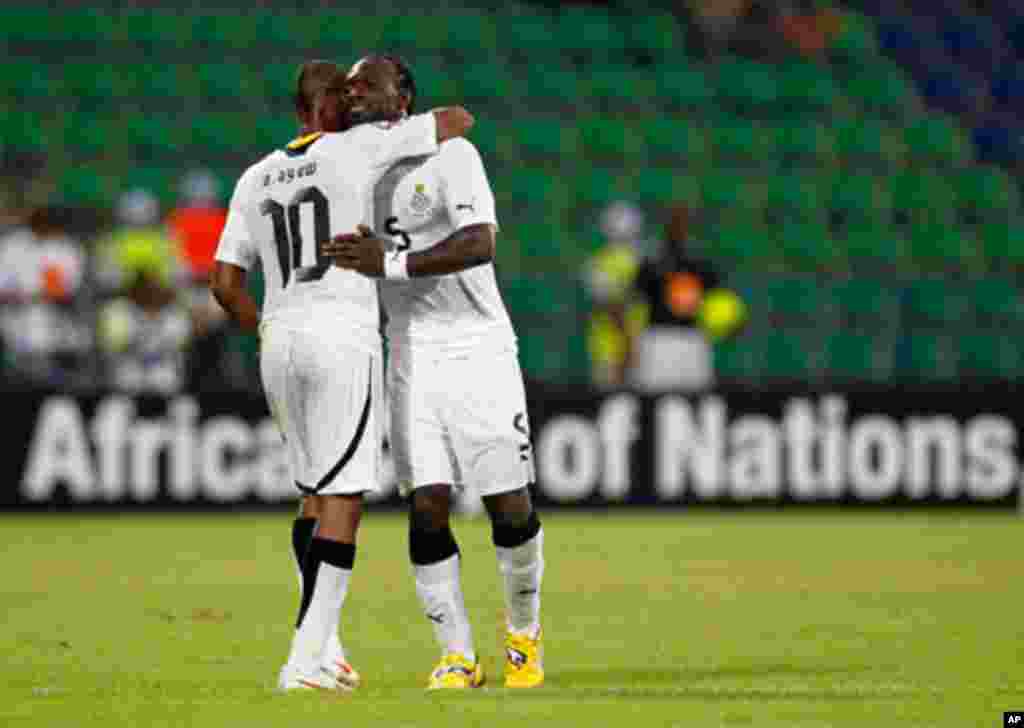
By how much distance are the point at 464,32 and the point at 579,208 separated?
258 cm

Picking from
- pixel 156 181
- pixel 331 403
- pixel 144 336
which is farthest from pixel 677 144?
pixel 331 403

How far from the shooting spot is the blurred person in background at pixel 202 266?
18.1 m

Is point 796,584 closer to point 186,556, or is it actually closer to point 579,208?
point 186,556

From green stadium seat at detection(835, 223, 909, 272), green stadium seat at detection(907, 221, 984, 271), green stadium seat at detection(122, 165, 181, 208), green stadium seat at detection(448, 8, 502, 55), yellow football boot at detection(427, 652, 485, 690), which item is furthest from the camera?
green stadium seat at detection(448, 8, 502, 55)

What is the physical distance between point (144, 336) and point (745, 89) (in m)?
6.67

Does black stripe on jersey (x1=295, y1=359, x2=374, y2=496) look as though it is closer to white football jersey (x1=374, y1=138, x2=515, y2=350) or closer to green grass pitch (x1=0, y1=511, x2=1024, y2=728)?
white football jersey (x1=374, y1=138, x2=515, y2=350)

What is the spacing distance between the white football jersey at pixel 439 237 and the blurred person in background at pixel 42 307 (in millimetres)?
10354

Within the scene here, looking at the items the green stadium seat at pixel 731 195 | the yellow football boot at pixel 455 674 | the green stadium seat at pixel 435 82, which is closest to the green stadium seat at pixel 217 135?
the green stadium seat at pixel 435 82

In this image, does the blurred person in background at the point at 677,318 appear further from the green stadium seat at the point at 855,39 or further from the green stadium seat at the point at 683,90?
the green stadium seat at the point at 855,39

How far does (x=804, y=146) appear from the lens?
2109 centimetres

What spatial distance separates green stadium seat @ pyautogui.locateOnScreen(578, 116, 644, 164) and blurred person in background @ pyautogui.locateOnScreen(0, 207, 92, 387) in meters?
5.16

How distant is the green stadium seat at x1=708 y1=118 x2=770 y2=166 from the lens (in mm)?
20984

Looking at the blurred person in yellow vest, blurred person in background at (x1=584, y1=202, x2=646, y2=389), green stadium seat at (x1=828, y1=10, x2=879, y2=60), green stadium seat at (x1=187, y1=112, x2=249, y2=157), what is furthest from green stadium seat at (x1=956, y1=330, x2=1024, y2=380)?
green stadium seat at (x1=187, y1=112, x2=249, y2=157)

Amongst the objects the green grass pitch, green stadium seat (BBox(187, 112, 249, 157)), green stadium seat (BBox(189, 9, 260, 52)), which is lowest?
the green grass pitch
